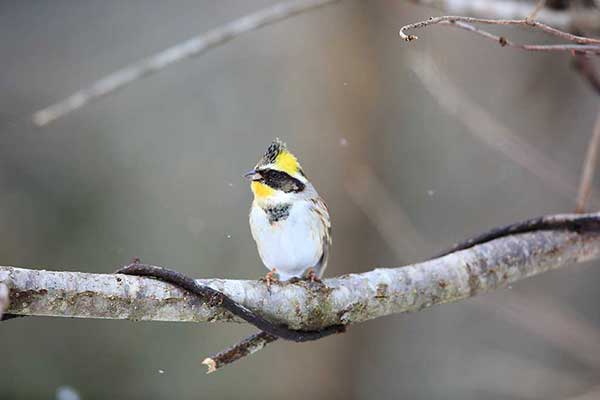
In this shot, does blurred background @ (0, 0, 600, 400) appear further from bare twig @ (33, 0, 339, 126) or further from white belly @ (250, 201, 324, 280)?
white belly @ (250, 201, 324, 280)

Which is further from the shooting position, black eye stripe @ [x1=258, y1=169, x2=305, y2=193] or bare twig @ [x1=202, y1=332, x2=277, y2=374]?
black eye stripe @ [x1=258, y1=169, x2=305, y2=193]

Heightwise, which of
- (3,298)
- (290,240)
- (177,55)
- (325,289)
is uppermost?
(177,55)

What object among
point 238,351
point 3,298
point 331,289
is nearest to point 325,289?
point 331,289

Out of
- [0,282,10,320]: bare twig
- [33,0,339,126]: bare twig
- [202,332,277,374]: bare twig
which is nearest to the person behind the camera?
[0,282,10,320]: bare twig

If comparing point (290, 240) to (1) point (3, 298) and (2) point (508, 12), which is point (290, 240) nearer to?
(1) point (3, 298)

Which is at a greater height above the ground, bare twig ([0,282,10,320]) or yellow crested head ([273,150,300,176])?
yellow crested head ([273,150,300,176])

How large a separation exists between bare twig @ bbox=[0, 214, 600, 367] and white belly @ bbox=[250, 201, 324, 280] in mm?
272

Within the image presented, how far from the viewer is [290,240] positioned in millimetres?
1537

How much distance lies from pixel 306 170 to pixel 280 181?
142cm

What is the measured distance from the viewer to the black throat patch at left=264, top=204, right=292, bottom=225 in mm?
1545

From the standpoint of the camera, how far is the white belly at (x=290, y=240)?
1.53 meters

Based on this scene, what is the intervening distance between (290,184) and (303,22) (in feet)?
5.66

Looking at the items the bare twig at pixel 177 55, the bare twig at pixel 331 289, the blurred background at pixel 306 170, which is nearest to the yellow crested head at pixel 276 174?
the bare twig at pixel 331 289

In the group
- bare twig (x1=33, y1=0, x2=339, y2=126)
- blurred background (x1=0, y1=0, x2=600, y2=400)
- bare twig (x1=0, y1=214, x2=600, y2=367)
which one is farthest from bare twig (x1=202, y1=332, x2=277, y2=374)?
blurred background (x1=0, y1=0, x2=600, y2=400)
